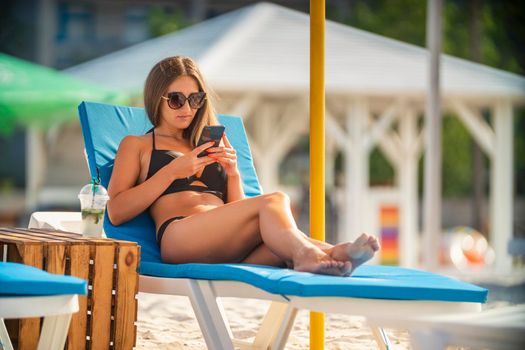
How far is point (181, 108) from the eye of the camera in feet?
13.6

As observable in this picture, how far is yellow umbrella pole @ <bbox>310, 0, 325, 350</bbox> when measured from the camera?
3.99 meters

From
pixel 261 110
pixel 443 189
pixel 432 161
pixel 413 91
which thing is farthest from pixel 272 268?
pixel 443 189

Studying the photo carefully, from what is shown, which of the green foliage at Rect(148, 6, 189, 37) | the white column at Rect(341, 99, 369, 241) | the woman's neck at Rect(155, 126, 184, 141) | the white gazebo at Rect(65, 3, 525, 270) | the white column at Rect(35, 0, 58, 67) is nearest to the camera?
the woman's neck at Rect(155, 126, 184, 141)

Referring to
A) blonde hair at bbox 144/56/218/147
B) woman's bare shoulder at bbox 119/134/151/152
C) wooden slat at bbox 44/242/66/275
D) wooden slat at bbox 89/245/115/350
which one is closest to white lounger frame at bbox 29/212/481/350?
wooden slat at bbox 89/245/115/350

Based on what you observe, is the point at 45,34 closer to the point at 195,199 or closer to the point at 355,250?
the point at 195,199

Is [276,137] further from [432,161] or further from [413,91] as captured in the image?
[432,161]

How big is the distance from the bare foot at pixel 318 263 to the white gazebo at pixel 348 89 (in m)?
9.11

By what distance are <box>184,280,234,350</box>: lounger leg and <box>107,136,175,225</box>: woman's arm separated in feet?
1.74

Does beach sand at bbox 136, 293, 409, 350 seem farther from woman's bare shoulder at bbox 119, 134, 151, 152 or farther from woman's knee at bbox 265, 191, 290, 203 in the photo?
woman's knee at bbox 265, 191, 290, 203

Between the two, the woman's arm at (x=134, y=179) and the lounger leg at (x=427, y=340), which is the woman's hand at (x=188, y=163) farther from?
the lounger leg at (x=427, y=340)

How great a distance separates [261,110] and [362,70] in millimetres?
1779

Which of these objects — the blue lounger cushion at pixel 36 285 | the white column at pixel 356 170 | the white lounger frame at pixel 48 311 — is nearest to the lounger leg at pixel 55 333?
the white lounger frame at pixel 48 311

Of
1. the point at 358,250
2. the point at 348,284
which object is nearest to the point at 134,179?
the point at 358,250

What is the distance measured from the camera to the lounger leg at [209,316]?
3527mm
